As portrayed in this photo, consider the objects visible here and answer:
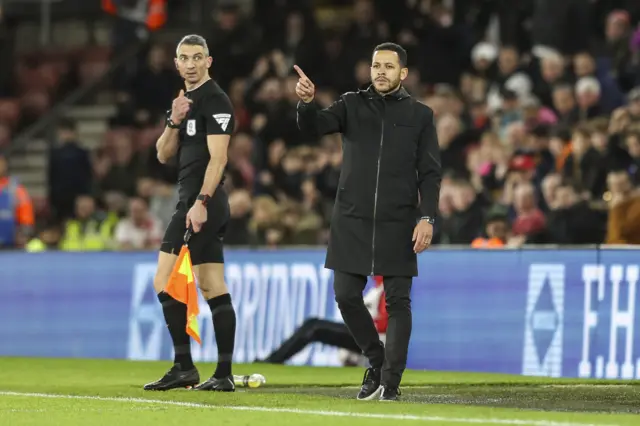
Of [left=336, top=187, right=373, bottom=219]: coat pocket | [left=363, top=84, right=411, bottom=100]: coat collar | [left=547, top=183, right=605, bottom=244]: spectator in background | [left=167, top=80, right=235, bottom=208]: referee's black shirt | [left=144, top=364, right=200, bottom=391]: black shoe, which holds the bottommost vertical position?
[left=144, top=364, right=200, bottom=391]: black shoe

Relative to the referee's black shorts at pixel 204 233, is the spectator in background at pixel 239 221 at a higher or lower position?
lower

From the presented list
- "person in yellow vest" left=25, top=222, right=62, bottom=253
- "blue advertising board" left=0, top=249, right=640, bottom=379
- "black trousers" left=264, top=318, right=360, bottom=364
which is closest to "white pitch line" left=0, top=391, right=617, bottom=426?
"black trousers" left=264, top=318, right=360, bottom=364

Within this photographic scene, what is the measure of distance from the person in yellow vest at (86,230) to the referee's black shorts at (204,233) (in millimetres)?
8920

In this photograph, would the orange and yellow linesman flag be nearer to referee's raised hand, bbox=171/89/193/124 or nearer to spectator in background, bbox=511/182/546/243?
referee's raised hand, bbox=171/89/193/124

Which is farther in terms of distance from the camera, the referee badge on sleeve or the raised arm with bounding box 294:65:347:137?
the referee badge on sleeve

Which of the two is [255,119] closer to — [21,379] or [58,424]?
[21,379]

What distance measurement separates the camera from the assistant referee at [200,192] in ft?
33.4

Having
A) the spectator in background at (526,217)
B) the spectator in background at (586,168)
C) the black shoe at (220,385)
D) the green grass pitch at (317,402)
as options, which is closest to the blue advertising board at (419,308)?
the green grass pitch at (317,402)

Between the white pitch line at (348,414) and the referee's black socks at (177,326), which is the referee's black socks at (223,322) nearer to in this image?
the referee's black socks at (177,326)

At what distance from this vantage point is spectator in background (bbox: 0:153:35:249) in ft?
60.0

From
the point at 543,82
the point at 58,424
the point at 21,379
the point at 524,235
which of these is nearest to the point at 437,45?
the point at 543,82

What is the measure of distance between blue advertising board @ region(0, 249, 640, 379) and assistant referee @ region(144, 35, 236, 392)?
3.50 metres

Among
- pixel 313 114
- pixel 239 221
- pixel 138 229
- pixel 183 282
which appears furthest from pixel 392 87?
pixel 138 229

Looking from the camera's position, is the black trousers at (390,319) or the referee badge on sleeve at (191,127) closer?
the black trousers at (390,319)
